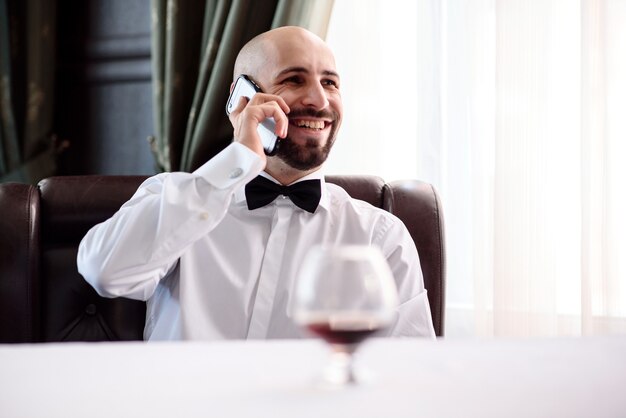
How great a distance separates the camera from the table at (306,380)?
26.0 inches

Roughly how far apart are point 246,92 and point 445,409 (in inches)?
59.0

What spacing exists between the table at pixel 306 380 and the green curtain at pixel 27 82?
2.07 meters

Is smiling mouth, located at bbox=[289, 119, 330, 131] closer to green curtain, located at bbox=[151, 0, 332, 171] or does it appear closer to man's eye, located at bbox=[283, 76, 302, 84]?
man's eye, located at bbox=[283, 76, 302, 84]

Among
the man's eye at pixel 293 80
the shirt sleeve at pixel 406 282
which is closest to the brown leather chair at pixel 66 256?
the shirt sleeve at pixel 406 282

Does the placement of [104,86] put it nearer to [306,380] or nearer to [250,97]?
[250,97]

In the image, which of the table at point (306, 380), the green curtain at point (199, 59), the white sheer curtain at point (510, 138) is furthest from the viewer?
the green curtain at point (199, 59)

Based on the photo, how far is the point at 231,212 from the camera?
6.31 ft

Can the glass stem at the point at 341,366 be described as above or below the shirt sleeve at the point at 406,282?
above

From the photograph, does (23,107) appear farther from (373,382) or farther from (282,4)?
(373,382)

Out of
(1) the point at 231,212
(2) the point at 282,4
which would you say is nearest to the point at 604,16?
(2) the point at 282,4

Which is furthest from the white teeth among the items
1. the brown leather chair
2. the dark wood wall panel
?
the dark wood wall panel

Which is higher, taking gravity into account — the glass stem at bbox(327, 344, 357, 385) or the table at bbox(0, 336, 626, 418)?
the glass stem at bbox(327, 344, 357, 385)

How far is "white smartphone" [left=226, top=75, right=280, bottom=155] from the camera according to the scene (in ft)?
6.19

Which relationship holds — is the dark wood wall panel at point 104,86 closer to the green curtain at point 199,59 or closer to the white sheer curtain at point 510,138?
the green curtain at point 199,59
